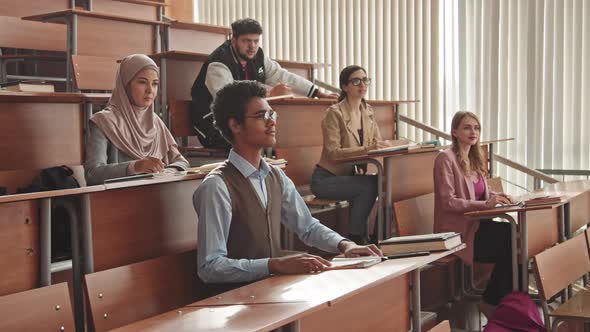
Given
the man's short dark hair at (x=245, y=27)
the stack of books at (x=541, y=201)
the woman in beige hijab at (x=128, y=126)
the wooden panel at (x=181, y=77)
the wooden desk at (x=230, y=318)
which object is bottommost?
the wooden desk at (x=230, y=318)

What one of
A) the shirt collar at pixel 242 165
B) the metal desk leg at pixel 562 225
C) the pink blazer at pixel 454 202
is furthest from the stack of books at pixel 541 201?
the shirt collar at pixel 242 165

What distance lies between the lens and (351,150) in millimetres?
4242

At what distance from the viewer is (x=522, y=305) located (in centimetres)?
330

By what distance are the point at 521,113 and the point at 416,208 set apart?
222 centimetres

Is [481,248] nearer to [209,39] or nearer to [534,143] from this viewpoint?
[534,143]

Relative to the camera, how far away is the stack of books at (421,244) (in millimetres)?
2391

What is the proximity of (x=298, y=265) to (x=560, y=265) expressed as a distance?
1.44m

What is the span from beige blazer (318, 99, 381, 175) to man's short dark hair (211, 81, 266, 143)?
1.66 meters

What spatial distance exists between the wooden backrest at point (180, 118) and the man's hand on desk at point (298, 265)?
8.10ft

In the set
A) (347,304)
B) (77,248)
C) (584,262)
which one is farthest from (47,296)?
(584,262)

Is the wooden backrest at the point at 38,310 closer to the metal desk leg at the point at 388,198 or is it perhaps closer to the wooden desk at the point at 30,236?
the wooden desk at the point at 30,236

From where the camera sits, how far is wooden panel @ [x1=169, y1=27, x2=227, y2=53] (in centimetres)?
598

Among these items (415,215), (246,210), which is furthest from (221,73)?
(246,210)

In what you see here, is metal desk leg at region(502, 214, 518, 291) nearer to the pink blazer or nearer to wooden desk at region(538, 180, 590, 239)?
the pink blazer
